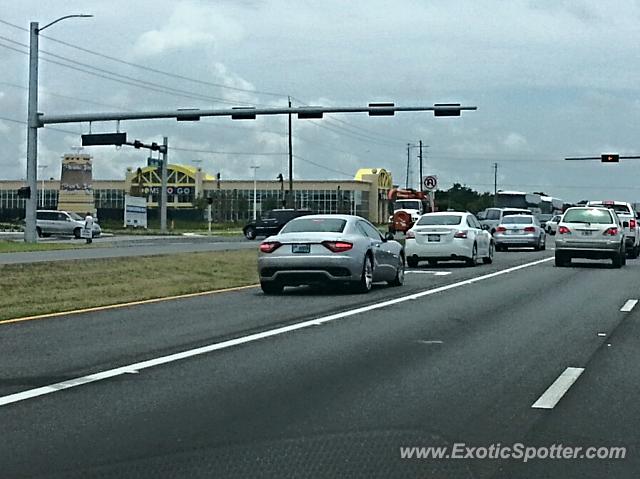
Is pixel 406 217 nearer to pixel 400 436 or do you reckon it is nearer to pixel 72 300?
pixel 72 300

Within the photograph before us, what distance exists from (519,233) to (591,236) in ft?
42.6

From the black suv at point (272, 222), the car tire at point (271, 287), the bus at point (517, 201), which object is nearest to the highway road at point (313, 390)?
the car tire at point (271, 287)

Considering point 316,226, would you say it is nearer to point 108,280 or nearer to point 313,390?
point 108,280

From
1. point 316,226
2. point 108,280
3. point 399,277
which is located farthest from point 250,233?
point 316,226

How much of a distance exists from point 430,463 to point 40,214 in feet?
203

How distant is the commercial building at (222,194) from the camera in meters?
128

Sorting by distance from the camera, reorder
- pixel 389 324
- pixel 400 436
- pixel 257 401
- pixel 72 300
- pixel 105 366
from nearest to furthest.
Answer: pixel 400 436 < pixel 257 401 < pixel 105 366 < pixel 389 324 < pixel 72 300

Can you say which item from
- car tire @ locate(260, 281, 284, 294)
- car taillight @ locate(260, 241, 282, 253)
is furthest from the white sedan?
car taillight @ locate(260, 241, 282, 253)

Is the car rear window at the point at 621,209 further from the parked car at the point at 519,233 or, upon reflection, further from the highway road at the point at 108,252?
the highway road at the point at 108,252

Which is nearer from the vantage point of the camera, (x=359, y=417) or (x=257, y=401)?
(x=359, y=417)

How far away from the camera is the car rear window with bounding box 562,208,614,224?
31547mm

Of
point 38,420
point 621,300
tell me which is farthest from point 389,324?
point 38,420

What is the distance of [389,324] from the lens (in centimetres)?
1587

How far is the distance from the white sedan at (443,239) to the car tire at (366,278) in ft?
30.1
